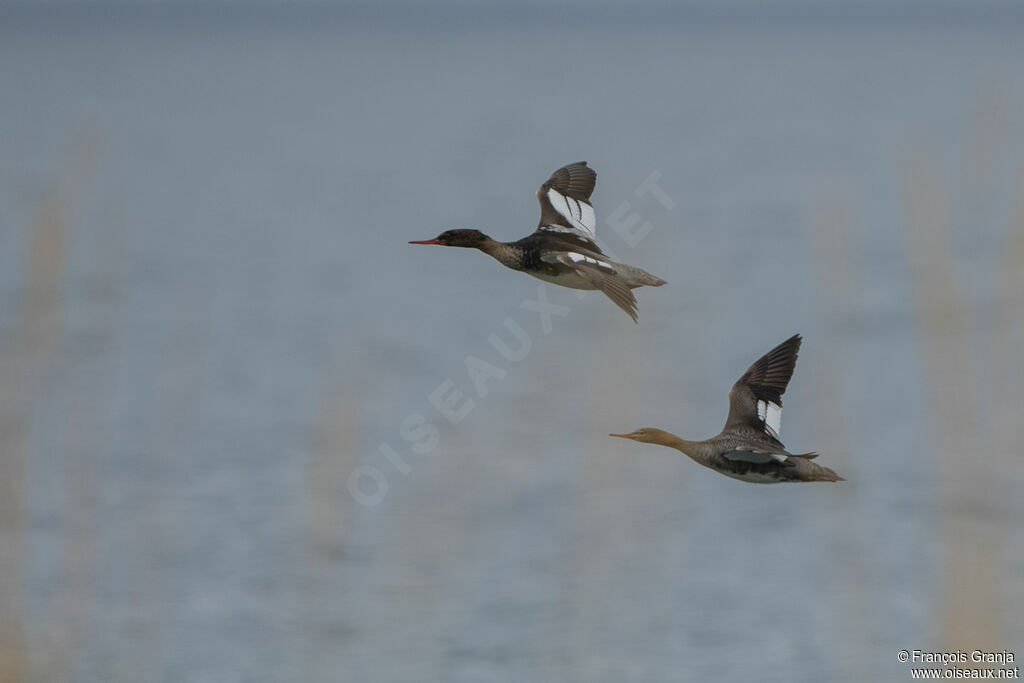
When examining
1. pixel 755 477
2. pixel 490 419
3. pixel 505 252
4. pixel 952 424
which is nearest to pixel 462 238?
pixel 505 252

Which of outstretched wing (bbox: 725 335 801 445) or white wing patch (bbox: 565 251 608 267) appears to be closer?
white wing patch (bbox: 565 251 608 267)

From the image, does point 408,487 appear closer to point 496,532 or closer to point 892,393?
point 496,532

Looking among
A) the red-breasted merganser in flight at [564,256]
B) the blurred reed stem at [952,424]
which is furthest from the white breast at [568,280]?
the blurred reed stem at [952,424]

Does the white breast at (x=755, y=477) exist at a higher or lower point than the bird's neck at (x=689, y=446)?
lower

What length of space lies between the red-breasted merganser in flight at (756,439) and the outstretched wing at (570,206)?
2.48 ft

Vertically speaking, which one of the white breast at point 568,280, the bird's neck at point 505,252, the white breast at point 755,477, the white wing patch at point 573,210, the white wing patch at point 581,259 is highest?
the white wing patch at point 573,210

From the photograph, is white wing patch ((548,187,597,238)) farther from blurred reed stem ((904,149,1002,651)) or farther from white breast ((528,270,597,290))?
blurred reed stem ((904,149,1002,651))

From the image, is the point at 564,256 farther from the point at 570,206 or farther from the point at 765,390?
the point at 570,206

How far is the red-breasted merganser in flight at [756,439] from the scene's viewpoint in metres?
5.09

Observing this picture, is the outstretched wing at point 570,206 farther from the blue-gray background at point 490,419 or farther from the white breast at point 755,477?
the white breast at point 755,477

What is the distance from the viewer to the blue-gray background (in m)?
7.49

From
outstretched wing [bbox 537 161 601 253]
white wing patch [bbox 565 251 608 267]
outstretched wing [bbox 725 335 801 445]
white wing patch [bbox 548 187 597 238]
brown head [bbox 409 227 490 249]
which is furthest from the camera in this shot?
white wing patch [bbox 548 187 597 238]

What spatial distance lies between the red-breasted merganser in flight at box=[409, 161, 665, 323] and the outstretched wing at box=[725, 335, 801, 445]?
51 cm

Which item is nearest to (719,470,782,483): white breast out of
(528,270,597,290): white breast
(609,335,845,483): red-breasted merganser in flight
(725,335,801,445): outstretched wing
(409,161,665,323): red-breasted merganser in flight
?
(609,335,845,483): red-breasted merganser in flight
